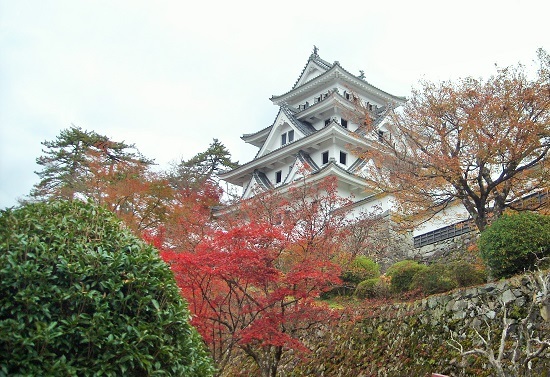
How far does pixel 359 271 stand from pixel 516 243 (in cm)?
763

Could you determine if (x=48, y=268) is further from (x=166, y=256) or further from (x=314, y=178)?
(x=314, y=178)

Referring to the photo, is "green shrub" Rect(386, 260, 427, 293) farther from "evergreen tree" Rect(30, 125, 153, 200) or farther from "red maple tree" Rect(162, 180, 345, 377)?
"evergreen tree" Rect(30, 125, 153, 200)

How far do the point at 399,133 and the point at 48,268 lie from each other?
1129 centimetres

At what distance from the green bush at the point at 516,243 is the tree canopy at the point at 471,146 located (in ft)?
6.35

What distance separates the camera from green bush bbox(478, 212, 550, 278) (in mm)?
10539

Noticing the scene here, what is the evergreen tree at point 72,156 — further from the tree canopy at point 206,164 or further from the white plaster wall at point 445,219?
the white plaster wall at point 445,219

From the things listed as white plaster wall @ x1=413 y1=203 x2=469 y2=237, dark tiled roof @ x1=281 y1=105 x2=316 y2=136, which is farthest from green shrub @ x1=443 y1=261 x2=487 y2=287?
dark tiled roof @ x1=281 y1=105 x2=316 y2=136

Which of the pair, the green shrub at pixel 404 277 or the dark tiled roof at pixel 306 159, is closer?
the green shrub at pixel 404 277

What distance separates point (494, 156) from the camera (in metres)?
12.3

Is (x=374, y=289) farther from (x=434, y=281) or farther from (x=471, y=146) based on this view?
(x=471, y=146)

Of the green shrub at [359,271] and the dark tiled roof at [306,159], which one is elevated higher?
the dark tiled roof at [306,159]

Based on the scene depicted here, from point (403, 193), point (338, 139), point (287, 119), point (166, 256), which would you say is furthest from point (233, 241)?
point (287, 119)

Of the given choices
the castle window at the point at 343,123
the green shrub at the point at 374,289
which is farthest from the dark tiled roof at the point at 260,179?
the green shrub at the point at 374,289

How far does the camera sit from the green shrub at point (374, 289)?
1459 cm
